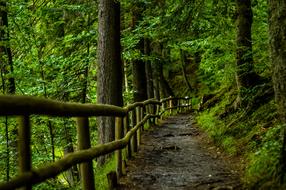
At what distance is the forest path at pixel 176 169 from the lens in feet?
24.5

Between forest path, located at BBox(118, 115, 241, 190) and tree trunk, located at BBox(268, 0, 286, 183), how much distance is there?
1514 mm

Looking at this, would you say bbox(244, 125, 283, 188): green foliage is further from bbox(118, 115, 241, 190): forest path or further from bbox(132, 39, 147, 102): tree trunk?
bbox(132, 39, 147, 102): tree trunk

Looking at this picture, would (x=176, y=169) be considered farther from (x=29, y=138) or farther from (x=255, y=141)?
(x=29, y=138)

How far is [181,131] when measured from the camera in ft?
55.2

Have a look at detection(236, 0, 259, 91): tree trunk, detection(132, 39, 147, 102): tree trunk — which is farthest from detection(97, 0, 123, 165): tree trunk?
detection(132, 39, 147, 102): tree trunk

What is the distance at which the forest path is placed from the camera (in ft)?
24.5

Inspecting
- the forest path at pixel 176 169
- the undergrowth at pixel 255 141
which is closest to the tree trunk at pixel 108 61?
the forest path at pixel 176 169

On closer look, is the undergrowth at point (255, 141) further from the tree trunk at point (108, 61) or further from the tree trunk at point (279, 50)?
the tree trunk at point (108, 61)

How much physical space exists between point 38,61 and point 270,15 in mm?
8923

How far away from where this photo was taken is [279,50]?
6.08 metres

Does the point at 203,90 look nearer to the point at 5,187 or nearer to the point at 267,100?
the point at 267,100

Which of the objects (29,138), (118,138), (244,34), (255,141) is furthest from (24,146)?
(244,34)

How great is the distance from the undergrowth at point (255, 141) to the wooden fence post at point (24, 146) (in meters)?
3.69

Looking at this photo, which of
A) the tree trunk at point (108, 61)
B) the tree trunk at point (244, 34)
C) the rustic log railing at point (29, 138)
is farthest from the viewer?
the tree trunk at point (244, 34)
